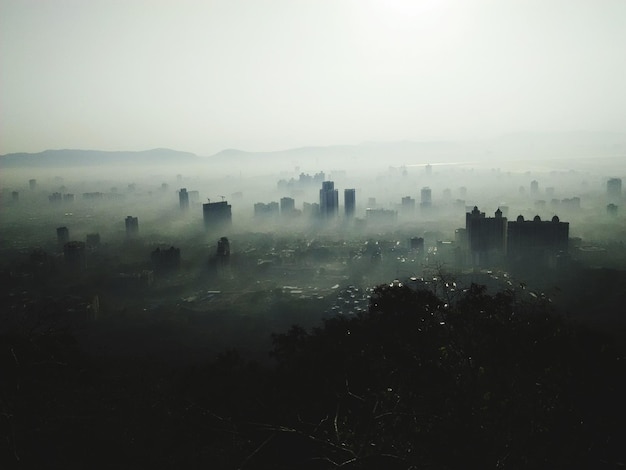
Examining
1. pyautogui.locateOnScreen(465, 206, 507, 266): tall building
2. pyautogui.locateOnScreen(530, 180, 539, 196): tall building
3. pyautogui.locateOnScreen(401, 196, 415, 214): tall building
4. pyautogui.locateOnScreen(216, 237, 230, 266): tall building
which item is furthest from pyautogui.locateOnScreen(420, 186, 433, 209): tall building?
pyautogui.locateOnScreen(216, 237, 230, 266): tall building

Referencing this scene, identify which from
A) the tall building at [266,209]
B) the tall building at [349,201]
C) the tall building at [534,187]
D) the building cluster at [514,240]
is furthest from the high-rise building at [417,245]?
the tall building at [534,187]

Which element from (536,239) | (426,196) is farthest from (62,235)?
(426,196)

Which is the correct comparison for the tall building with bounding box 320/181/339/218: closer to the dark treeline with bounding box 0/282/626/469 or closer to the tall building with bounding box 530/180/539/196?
the tall building with bounding box 530/180/539/196

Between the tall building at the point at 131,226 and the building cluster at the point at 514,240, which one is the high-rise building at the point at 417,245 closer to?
the building cluster at the point at 514,240

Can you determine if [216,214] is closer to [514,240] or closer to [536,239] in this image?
Answer: [514,240]

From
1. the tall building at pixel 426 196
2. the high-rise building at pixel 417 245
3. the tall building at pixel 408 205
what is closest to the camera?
the high-rise building at pixel 417 245

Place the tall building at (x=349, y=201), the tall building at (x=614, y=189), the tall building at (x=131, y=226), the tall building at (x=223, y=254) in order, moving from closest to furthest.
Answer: the tall building at (x=223, y=254), the tall building at (x=131, y=226), the tall building at (x=614, y=189), the tall building at (x=349, y=201)

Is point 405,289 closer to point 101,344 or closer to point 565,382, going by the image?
point 565,382
